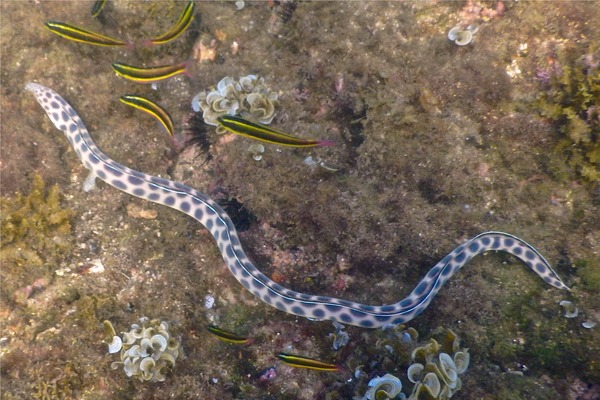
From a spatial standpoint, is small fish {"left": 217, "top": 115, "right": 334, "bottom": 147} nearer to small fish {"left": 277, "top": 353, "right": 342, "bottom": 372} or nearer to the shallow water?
the shallow water

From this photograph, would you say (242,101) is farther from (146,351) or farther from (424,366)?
Answer: (424,366)

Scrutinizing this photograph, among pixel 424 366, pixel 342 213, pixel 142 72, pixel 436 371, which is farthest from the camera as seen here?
pixel 342 213

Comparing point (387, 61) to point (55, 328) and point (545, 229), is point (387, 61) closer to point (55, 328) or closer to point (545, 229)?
point (545, 229)

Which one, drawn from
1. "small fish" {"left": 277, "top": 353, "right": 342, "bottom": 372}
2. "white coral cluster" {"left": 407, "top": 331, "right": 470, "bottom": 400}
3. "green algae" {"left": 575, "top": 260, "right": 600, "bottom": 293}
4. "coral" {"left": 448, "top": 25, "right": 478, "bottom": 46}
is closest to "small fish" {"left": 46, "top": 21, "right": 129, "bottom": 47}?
"small fish" {"left": 277, "top": 353, "right": 342, "bottom": 372}

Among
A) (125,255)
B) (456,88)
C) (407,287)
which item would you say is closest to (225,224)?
(125,255)

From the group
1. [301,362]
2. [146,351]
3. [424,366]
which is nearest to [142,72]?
[146,351]

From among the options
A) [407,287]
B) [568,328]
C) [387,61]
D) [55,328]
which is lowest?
[55,328]
